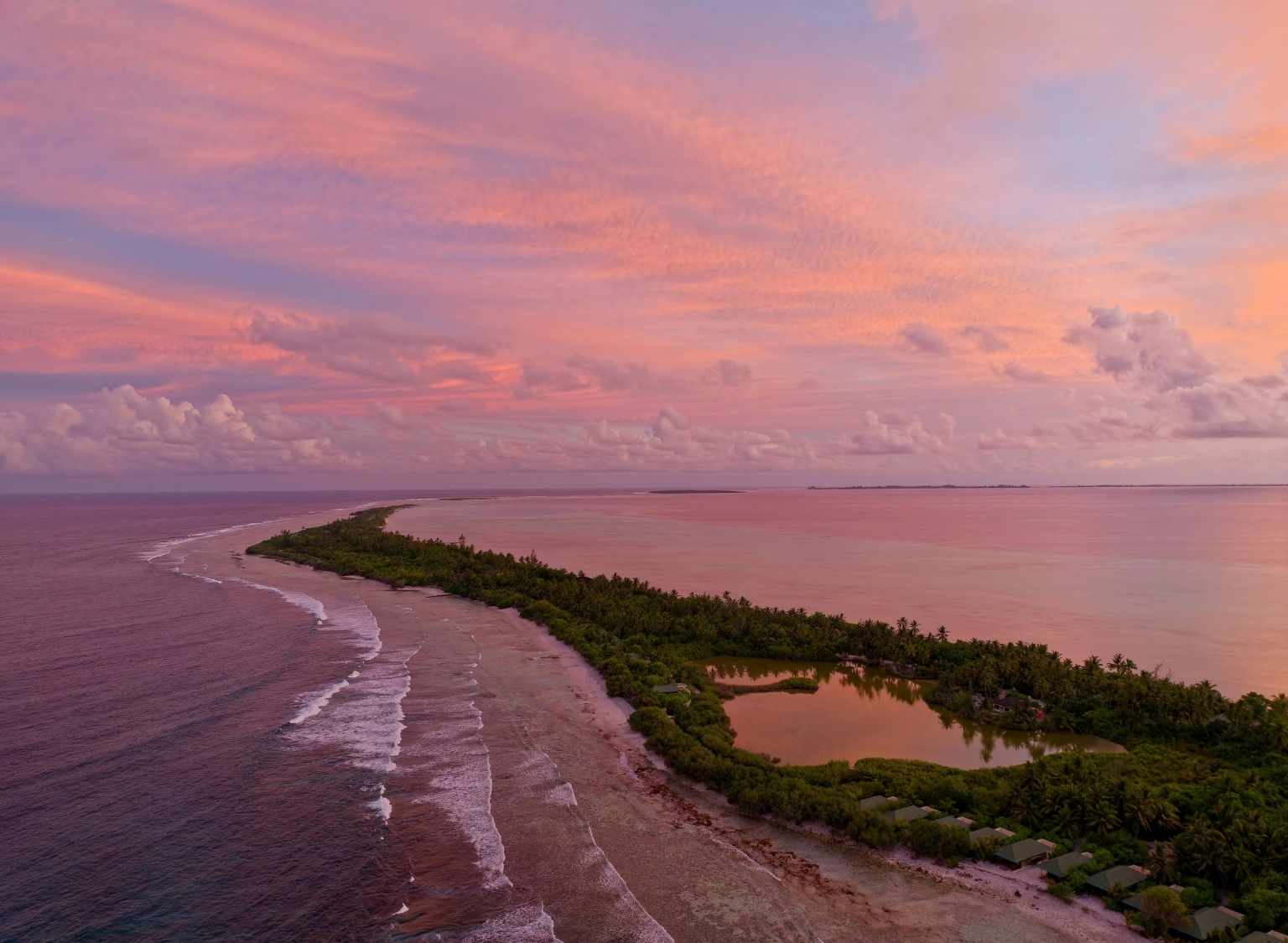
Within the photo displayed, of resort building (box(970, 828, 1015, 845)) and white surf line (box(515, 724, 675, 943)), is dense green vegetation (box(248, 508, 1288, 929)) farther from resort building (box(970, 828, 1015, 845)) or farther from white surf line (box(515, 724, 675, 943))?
white surf line (box(515, 724, 675, 943))

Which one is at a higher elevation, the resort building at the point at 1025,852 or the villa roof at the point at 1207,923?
the villa roof at the point at 1207,923

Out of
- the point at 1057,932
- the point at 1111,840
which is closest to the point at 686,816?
the point at 1057,932

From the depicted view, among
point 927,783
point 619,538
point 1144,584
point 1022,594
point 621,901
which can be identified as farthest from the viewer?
point 619,538

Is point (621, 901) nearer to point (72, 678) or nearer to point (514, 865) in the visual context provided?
point (514, 865)

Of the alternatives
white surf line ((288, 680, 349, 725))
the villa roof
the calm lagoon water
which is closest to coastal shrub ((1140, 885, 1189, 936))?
the villa roof

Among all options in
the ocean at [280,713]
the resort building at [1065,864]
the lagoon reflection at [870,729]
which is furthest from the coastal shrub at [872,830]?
the ocean at [280,713]

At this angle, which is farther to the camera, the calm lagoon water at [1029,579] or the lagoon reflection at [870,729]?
the calm lagoon water at [1029,579]

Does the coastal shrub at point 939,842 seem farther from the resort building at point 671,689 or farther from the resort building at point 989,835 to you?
the resort building at point 671,689

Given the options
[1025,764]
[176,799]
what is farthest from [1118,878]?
[176,799]
